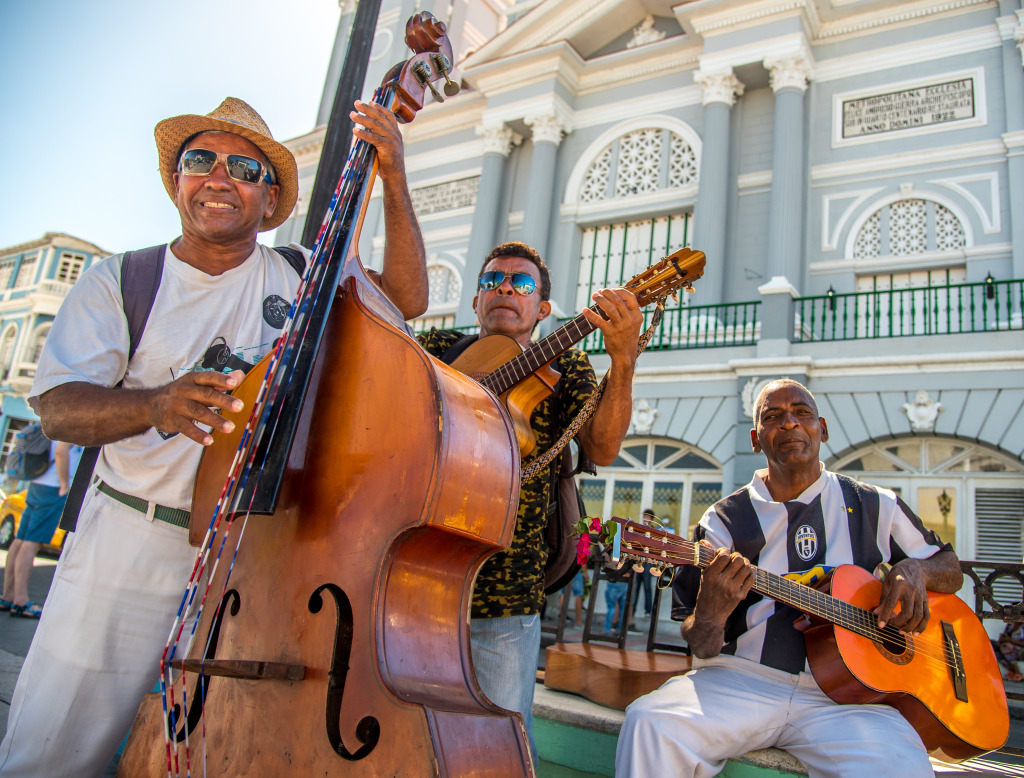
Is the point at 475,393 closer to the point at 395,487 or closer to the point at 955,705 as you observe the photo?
the point at 395,487

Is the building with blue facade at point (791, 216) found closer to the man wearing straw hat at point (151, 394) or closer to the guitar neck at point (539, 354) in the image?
the guitar neck at point (539, 354)

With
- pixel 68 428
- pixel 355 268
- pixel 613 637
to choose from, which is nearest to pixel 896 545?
pixel 613 637

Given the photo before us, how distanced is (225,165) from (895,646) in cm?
263

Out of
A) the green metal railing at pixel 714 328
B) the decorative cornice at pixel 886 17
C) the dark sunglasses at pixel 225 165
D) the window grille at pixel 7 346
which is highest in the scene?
the decorative cornice at pixel 886 17

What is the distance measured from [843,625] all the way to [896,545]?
0.55m

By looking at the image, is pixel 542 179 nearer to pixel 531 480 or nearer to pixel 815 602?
pixel 815 602

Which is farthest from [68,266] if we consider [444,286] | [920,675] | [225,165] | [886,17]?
[920,675]

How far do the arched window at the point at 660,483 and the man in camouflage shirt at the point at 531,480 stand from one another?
32.2 ft

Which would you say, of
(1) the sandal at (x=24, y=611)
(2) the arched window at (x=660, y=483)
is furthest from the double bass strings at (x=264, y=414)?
(2) the arched window at (x=660, y=483)

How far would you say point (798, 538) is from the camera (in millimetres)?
2785

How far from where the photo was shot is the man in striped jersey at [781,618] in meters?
2.28

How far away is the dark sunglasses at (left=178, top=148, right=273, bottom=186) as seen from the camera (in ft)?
6.26

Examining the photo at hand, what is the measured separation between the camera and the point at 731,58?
44.4 ft

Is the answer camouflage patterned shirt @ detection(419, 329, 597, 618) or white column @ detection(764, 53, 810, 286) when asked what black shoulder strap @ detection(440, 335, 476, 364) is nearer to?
camouflage patterned shirt @ detection(419, 329, 597, 618)
